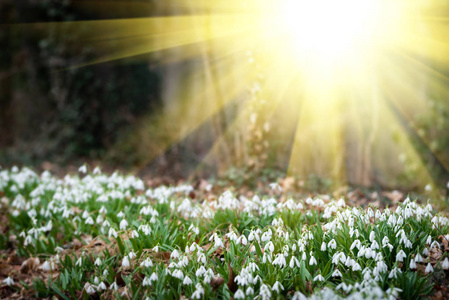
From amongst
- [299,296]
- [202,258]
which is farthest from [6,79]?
[299,296]

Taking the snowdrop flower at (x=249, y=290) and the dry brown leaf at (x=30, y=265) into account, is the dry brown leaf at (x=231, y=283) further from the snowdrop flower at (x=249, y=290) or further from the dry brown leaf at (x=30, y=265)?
the dry brown leaf at (x=30, y=265)

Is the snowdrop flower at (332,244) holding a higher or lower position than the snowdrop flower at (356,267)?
higher

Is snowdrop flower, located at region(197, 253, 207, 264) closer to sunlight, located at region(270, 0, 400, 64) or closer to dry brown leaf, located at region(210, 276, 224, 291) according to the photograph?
dry brown leaf, located at region(210, 276, 224, 291)

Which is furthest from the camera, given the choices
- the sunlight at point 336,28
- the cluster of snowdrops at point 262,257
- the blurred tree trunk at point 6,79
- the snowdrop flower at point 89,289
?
the blurred tree trunk at point 6,79

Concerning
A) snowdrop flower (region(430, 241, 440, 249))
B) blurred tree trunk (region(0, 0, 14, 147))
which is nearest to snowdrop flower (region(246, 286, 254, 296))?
snowdrop flower (region(430, 241, 440, 249))

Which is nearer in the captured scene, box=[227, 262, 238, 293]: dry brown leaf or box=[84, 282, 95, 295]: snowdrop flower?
box=[227, 262, 238, 293]: dry brown leaf

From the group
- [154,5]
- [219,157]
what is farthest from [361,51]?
[154,5]

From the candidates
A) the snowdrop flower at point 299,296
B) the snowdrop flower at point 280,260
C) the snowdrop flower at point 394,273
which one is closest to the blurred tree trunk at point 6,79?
the snowdrop flower at point 280,260

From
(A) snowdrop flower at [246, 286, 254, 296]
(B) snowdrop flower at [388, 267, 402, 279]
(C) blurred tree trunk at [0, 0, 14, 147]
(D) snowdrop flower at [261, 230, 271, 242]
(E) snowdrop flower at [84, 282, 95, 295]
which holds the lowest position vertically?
(E) snowdrop flower at [84, 282, 95, 295]

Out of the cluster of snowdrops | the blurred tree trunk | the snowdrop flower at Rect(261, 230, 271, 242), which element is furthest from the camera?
the blurred tree trunk

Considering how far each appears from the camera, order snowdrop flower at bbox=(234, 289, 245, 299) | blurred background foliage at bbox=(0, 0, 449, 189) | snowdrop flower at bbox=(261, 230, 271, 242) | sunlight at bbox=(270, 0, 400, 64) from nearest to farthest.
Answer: snowdrop flower at bbox=(234, 289, 245, 299)
snowdrop flower at bbox=(261, 230, 271, 242)
sunlight at bbox=(270, 0, 400, 64)
blurred background foliage at bbox=(0, 0, 449, 189)

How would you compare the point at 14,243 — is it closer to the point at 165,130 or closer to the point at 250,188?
the point at 250,188
